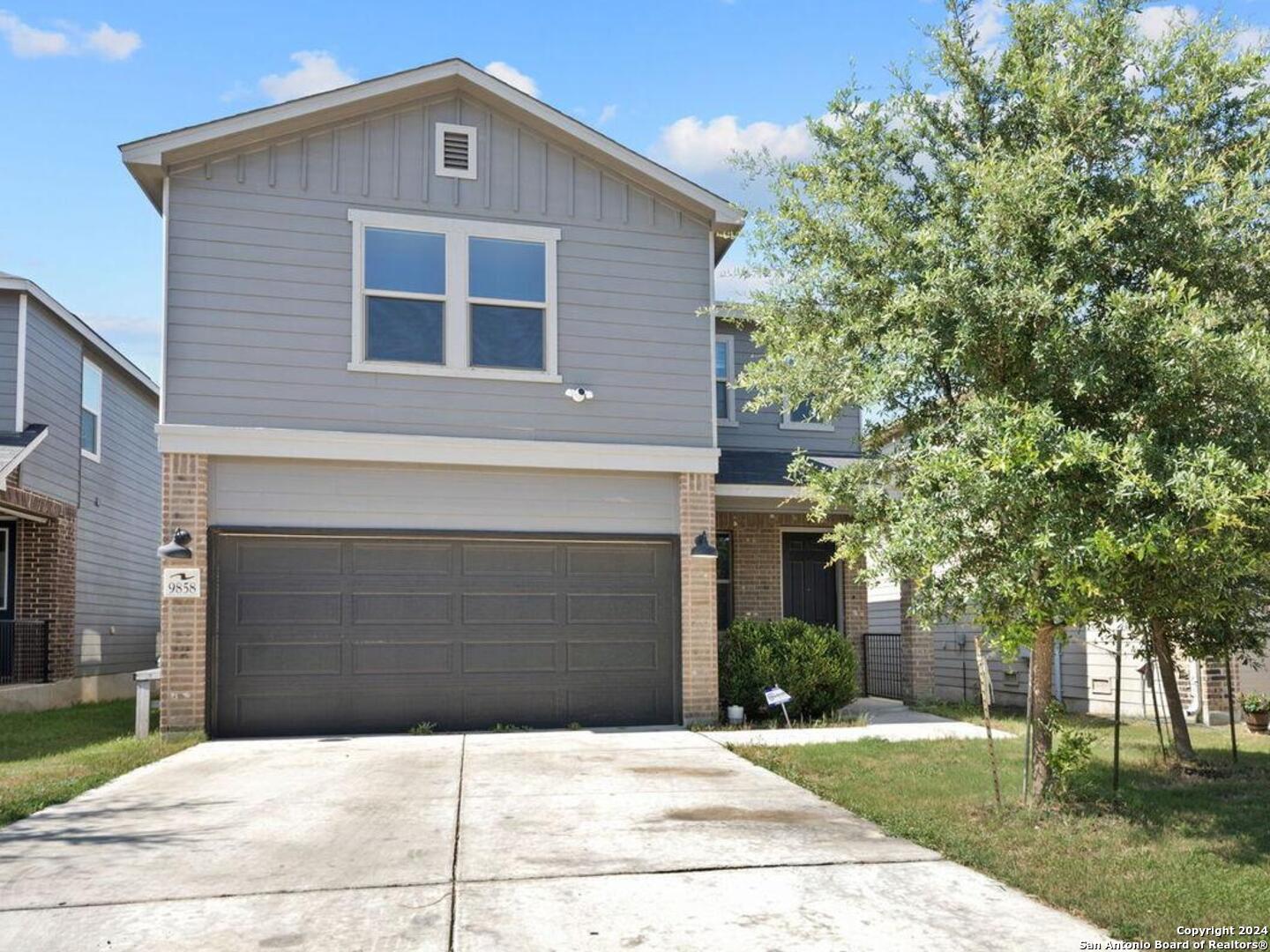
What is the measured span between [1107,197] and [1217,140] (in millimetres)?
1015

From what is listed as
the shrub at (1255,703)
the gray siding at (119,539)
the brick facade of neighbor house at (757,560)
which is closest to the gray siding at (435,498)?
the brick facade of neighbor house at (757,560)

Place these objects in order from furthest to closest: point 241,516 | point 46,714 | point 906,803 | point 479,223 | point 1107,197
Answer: point 46,714 → point 479,223 → point 241,516 → point 906,803 → point 1107,197

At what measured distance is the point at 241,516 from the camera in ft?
36.4

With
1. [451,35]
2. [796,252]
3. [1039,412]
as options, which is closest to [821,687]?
[796,252]

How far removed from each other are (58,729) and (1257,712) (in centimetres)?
1335

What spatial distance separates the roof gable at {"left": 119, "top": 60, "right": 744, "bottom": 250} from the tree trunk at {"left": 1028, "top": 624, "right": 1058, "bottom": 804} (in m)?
6.91

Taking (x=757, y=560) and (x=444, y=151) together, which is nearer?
(x=444, y=151)

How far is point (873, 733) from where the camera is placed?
442 inches

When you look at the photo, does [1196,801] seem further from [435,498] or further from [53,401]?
[53,401]

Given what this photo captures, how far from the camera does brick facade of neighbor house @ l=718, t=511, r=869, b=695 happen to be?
14781 mm

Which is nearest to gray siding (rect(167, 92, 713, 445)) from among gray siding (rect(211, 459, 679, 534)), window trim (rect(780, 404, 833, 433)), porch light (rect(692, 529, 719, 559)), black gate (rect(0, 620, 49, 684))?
gray siding (rect(211, 459, 679, 534))

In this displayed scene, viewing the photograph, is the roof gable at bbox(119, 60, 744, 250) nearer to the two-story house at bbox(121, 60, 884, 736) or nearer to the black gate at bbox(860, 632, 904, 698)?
the two-story house at bbox(121, 60, 884, 736)

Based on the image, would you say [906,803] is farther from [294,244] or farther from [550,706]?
[294,244]

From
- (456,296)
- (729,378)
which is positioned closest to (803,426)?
(729,378)
